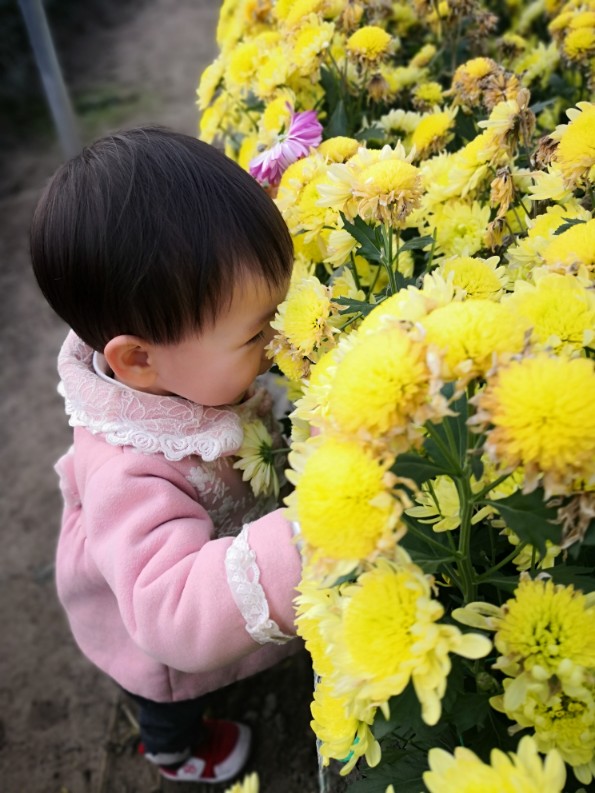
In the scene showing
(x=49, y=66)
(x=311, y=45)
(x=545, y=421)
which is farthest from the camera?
(x=49, y=66)

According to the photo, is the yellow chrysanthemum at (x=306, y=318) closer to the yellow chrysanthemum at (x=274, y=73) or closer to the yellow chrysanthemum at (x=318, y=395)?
the yellow chrysanthemum at (x=318, y=395)

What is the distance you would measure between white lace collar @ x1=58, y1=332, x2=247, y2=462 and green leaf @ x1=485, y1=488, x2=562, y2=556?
0.61 metres

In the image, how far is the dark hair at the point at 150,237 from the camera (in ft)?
3.30

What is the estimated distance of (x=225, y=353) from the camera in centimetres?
110

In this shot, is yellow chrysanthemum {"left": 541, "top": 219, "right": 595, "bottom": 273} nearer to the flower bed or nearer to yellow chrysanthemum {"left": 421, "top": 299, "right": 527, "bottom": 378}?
the flower bed

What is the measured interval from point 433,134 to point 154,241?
0.59 metres

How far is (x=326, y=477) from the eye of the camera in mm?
579

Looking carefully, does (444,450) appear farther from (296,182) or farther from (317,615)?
(296,182)

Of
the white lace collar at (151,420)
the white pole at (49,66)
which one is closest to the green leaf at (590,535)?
the white lace collar at (151,420)

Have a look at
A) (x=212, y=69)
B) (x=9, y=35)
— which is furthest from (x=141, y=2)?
(x=212, y=69)

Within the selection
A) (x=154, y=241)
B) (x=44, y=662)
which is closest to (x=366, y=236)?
(x=154, y=241)

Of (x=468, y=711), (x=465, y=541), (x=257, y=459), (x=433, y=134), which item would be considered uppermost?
(x=433, y=134)

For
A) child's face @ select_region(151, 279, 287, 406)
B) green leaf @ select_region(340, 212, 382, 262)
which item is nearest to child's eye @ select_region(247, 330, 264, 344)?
child's face @ select_region(151, 279, 287, 406)

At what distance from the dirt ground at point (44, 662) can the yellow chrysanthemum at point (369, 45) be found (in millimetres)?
1279
